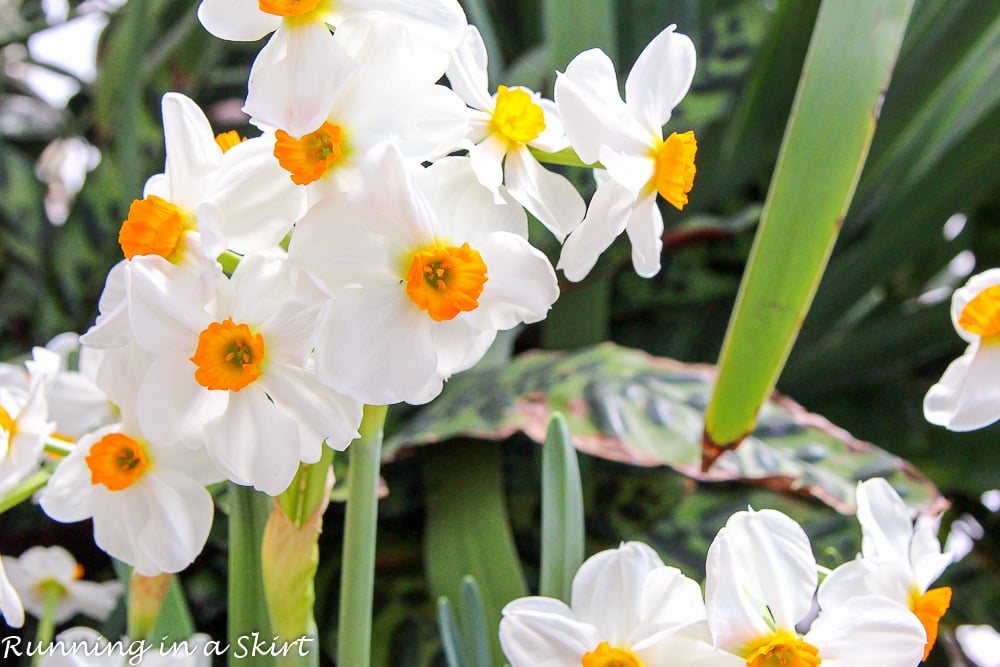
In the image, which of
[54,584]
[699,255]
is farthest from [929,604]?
[699,255]

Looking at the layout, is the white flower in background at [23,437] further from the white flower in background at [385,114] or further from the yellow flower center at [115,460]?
the white flower in background at [385,114]

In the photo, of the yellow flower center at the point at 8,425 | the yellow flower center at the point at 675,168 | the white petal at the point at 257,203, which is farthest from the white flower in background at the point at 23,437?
the yellow flower center at the point at 675,168

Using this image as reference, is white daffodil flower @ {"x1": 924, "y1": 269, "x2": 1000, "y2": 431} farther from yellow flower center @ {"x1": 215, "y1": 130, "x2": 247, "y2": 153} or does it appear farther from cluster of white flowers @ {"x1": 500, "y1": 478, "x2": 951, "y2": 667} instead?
yellow flower center @ {"x1": 215, "y1": 130, "x2": 247, "y2": 153}

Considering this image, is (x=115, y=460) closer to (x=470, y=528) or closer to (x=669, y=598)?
(x=669, y=598)

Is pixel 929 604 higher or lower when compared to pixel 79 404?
lower

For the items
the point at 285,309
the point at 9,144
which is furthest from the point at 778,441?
the point at 9,144

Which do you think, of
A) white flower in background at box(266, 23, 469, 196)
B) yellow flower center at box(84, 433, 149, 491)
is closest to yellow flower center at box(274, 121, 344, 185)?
white flower in background at box(266, 23, 469, 196)
